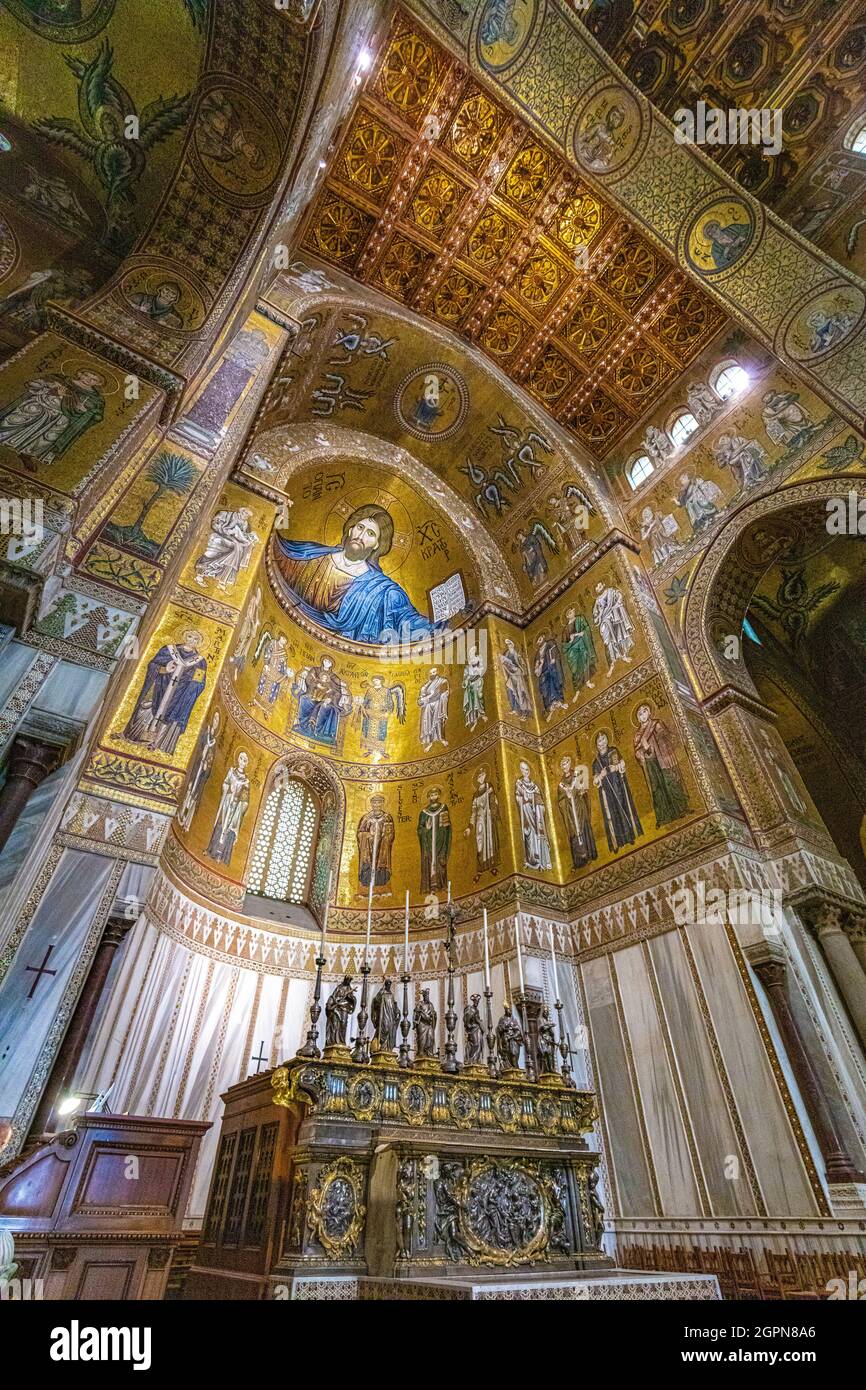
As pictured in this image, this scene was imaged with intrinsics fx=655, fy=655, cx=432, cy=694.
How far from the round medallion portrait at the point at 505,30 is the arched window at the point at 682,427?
7.15 meters

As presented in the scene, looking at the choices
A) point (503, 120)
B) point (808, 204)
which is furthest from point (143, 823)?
point (808, 204)

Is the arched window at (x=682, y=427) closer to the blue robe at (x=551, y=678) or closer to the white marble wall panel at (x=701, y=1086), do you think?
the blue robe at (x=551, y=678)

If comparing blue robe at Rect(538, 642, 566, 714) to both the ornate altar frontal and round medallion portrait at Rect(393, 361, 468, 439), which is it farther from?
the ornate altar frontal

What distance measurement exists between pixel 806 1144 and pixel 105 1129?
23.8 feet

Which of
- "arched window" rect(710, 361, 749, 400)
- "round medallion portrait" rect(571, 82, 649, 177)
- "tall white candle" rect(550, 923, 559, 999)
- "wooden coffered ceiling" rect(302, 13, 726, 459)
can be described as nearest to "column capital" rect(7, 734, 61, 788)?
"tall white candle" rect(550, 923, 559, 999)

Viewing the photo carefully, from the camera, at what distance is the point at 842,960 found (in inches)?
349

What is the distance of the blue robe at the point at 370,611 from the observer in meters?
15.9

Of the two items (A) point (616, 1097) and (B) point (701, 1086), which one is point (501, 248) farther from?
(A) point (616, 1097)

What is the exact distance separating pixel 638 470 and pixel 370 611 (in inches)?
287

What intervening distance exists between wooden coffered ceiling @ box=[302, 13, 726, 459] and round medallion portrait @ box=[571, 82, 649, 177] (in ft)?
3.82

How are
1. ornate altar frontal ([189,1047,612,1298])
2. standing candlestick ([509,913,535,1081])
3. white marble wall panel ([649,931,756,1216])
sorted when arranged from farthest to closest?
1. white marble wall panel ([649,931,756,1216])
2. standing candlestick ([509,913,535,1081])
3. ornate altar frontal ([189,1047,612,1298])

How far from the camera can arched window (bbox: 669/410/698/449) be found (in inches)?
564

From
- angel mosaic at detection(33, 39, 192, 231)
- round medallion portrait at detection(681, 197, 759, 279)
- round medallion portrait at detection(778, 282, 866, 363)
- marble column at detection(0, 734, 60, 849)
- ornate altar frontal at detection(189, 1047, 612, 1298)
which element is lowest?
ornate altar frontal at detection(189, 1047, 612, 1298)
